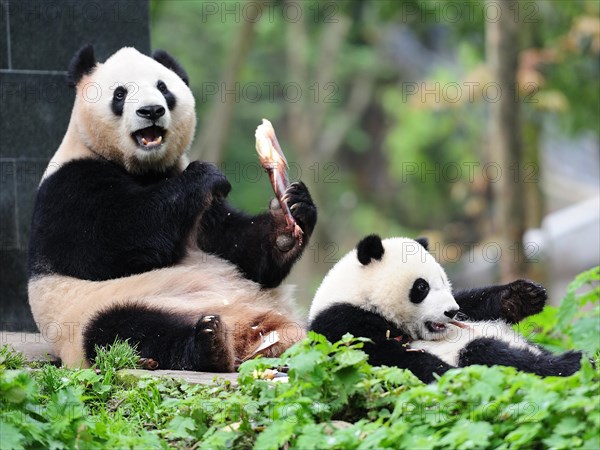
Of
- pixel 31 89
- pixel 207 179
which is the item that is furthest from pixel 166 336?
pixel 31 89

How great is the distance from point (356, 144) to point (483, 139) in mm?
5449

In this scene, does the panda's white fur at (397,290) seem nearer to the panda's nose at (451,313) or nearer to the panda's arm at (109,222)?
the panda's nose at (451,313)

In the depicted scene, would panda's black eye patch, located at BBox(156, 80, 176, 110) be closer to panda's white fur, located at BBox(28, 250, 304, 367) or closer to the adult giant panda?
the adult giant panda

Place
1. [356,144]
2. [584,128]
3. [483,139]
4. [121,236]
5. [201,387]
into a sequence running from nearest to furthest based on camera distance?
[201,387] → [121,236] → [584,128] → [483,139] → [356,144]

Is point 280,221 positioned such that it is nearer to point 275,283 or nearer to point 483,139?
point 275,283

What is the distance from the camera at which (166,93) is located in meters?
6.85

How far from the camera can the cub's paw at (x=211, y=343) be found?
5.91 metres

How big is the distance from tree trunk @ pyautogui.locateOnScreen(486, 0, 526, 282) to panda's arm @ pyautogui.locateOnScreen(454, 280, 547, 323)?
5.56 m

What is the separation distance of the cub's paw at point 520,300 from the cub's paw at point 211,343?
172 cm

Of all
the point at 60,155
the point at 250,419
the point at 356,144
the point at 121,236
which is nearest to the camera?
the point at 250,419

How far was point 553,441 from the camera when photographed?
4070mm

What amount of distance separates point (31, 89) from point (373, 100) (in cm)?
2026

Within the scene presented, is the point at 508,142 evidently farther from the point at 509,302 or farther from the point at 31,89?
the point at 509,302

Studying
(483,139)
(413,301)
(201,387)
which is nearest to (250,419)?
(201,387)
